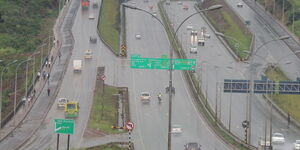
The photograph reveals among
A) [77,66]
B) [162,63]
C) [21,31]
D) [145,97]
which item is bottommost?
→ [145,97]

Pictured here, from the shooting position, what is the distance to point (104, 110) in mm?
84938

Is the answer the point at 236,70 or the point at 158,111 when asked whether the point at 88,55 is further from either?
the point at 158,111

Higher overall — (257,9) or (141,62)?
(257,9)

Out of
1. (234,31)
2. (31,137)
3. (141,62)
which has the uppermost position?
(234,31)

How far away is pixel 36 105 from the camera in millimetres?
90062

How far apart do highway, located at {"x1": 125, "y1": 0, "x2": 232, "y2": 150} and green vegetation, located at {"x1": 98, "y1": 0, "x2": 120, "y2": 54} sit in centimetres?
306

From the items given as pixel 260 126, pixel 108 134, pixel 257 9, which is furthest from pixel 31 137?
pixel 257 9

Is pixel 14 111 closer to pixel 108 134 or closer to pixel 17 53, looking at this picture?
pixel 108 134

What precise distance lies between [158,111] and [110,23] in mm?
67271

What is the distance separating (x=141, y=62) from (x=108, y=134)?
12.3 meters

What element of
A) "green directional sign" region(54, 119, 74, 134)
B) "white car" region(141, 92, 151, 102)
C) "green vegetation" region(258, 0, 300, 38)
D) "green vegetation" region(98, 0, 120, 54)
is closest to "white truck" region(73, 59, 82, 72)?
"green vegetation" region(98, 0, 120, 54)

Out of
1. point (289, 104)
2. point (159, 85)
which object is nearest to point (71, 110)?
point (159, 85)

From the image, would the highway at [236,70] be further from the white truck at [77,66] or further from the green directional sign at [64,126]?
the green directional sign at [64,126]

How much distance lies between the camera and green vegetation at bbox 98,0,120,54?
13648cm
